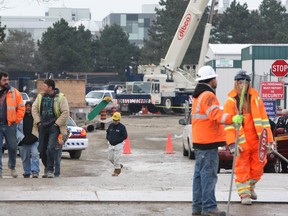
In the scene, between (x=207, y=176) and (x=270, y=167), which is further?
(x=270, y=167)

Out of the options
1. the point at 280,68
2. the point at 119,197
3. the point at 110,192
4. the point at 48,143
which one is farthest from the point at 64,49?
the point at 119,197

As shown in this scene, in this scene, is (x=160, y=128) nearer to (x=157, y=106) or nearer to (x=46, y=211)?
(x=157, y=106)

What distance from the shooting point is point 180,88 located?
53.2m

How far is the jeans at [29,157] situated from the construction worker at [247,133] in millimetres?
6102

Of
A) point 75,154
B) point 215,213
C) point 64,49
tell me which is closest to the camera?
point 215,213

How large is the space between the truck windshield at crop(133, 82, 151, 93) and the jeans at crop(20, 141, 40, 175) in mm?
35929

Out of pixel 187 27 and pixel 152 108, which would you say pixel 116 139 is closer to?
pixel 187 27

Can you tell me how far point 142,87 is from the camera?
172 feet

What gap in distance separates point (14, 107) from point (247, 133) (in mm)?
5074

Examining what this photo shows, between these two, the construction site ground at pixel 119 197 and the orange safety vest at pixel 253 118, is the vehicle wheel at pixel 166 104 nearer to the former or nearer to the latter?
the construction site ground at pixel 119 197

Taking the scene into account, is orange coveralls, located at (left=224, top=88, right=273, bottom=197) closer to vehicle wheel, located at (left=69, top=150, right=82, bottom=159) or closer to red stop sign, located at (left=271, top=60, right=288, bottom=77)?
vehicle wheel, located at (left=69, top=150, right=82, bottom=159)

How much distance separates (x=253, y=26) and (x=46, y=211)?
87966mm

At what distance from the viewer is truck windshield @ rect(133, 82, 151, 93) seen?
2045 inches

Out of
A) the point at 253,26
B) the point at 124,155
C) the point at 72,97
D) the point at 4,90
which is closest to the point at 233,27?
the point at 253,26
